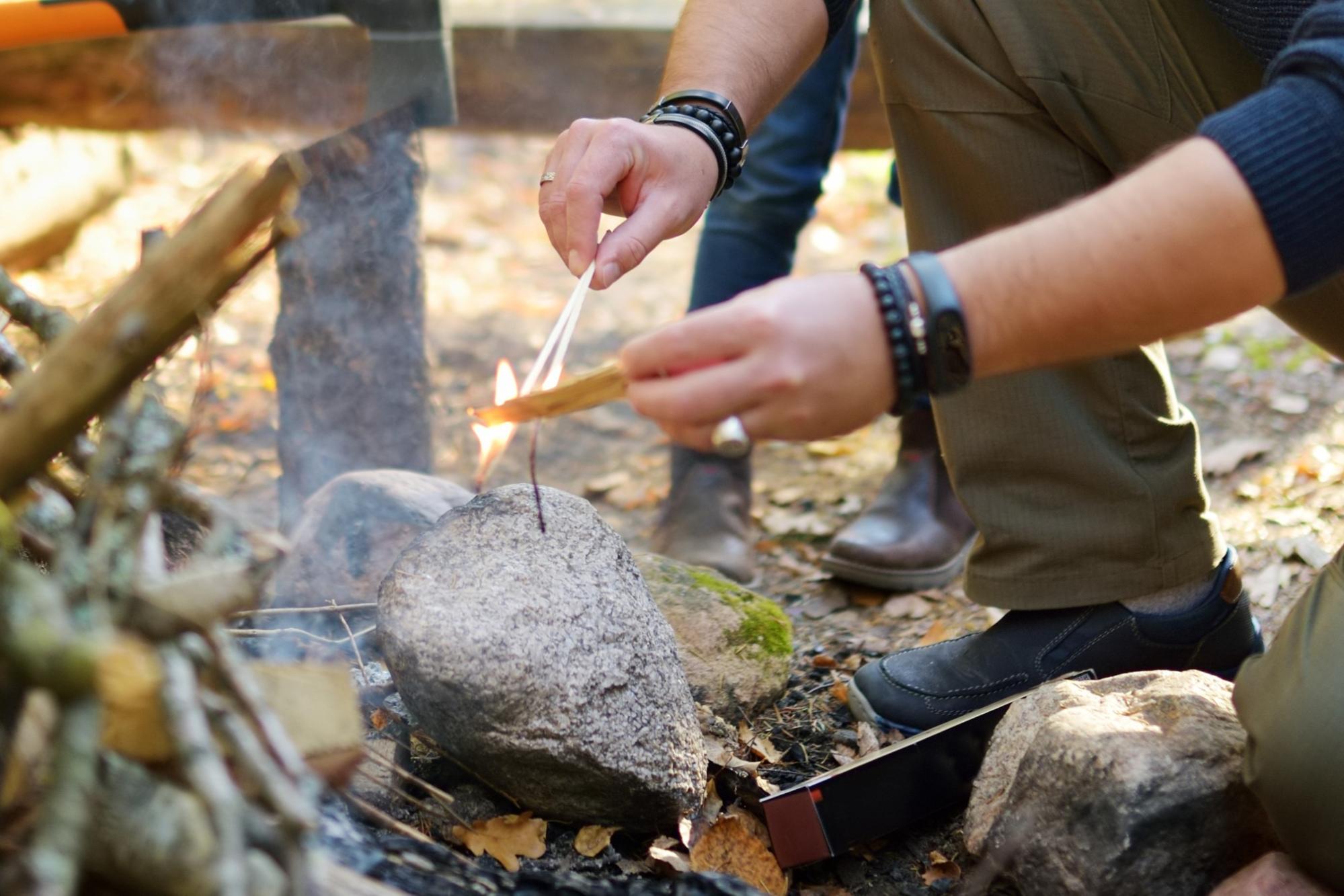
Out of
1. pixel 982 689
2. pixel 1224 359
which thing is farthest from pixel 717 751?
pixel 1224 359

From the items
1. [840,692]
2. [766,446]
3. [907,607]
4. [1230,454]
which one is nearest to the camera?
[840,692]

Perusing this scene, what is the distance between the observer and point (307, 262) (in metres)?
2.99

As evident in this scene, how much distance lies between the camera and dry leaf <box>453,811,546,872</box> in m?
1.77

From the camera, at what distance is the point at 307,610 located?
209cm

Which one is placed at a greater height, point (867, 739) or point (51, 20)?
point (51, 20)

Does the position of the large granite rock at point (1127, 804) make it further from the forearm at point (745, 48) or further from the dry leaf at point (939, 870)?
the forearm at point (745, 48)

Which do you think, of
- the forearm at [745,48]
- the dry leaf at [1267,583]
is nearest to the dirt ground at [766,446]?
the dry leaf at [1267,583]

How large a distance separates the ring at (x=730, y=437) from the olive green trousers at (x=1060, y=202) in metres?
1.05

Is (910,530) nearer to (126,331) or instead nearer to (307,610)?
(307,610)

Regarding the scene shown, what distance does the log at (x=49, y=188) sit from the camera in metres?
4.60

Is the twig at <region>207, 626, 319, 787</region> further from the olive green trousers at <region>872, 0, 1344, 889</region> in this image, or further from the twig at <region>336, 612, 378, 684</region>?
the olive green trousers at <region>872, 0, 1344, 889</region>

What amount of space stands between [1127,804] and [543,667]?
895 mm

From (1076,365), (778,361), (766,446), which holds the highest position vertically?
(778,361)

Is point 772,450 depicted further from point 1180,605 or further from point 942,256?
point 942,256
